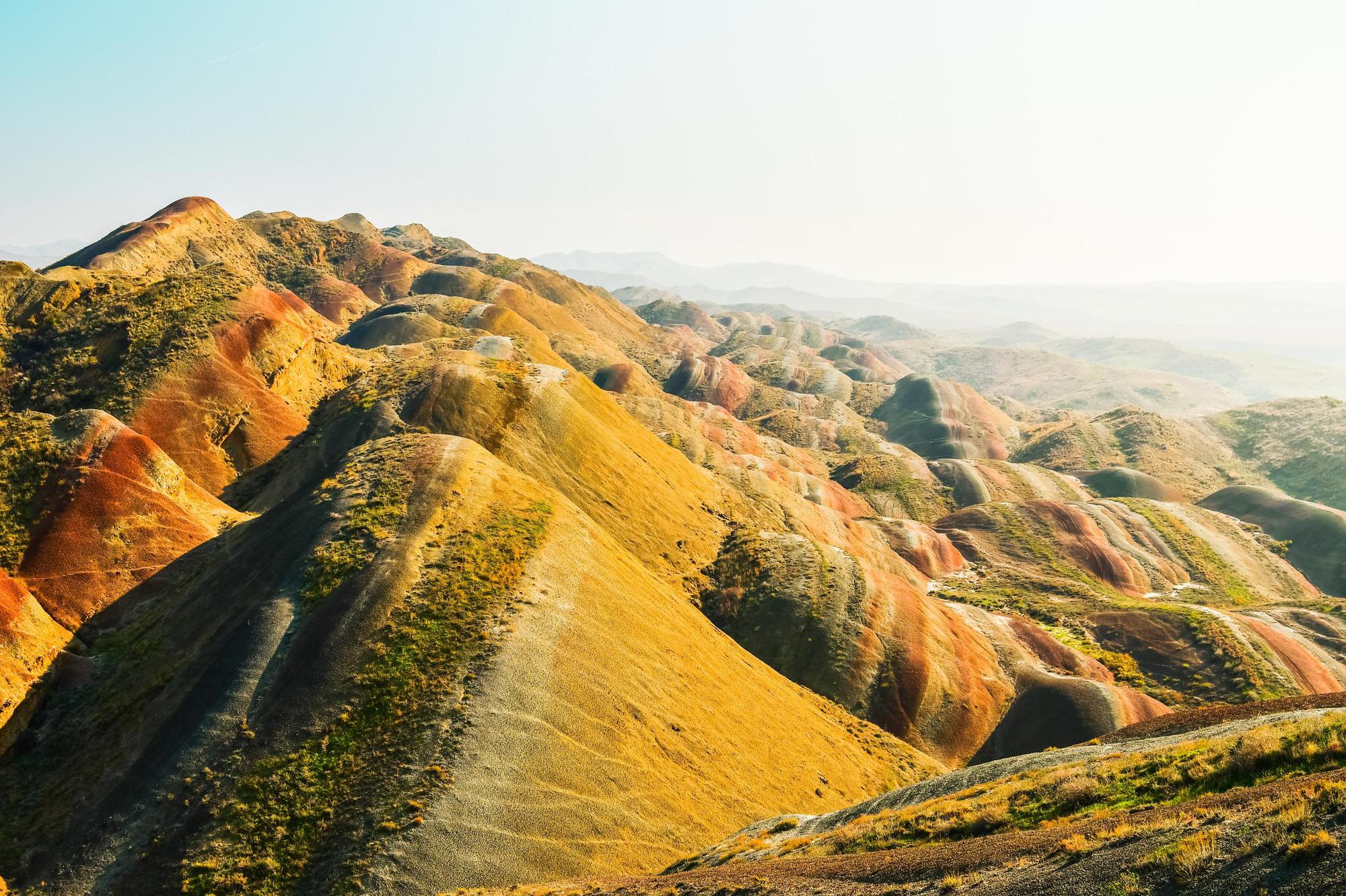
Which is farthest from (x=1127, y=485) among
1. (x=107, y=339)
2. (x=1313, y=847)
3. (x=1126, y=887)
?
(x=107, y=339)

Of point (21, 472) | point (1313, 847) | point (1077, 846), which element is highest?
point (21, 472)

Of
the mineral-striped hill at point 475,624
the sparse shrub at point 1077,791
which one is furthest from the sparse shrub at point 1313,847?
the sparse shrub at point 1077,791

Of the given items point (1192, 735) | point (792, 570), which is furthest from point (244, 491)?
point (1192, 735)

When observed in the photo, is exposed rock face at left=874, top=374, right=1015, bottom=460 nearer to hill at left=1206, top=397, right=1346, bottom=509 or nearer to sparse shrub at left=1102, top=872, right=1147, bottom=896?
hill at left=1206, top=397, right=1346, bottom=509

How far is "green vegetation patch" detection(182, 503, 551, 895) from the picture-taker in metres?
22.3

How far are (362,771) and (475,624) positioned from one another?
7107mm

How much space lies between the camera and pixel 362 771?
24.5m

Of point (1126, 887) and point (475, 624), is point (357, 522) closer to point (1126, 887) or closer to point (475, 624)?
point (475, 624)

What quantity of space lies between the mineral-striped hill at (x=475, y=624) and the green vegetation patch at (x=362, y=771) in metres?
0.12

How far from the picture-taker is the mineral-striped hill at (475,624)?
78.5 ft

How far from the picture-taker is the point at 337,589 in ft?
100

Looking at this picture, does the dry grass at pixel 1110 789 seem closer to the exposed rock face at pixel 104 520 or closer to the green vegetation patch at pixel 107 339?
the exposed rock face at pixel 104 520

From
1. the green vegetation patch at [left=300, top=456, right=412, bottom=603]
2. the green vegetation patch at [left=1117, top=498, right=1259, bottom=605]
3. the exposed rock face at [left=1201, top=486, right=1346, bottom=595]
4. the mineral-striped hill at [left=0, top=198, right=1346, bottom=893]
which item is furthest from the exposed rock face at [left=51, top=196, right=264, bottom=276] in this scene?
the exposed rock face at [left=1201, top=486, right=1346, bottom=595]

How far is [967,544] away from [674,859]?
6408 centimetres
